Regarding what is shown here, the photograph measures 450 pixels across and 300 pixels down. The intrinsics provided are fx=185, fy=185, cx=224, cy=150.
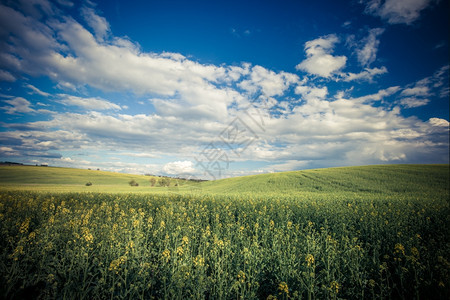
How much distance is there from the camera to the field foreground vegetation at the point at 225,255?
4.06 metres

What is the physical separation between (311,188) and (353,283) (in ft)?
100

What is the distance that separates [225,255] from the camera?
5.53 metres

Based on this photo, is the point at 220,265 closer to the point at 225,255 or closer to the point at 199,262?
the point at 225,255

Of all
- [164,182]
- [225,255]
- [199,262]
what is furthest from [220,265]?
→ [164,182]

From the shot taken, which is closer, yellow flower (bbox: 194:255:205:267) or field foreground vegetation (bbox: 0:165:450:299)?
field foreground vegetation (bbox: 0:165:450:299)

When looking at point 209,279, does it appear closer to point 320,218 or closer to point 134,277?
point 134,277

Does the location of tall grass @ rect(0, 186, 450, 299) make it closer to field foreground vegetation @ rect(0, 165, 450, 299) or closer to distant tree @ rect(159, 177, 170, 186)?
field foreground vegetation @ rect(0, 165, 450, 299)

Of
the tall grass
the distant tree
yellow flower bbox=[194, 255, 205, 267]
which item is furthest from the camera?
the distant tree

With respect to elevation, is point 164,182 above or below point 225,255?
below

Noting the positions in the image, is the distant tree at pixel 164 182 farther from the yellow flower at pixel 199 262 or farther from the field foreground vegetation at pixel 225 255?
the yellow flower at pixel 199 262

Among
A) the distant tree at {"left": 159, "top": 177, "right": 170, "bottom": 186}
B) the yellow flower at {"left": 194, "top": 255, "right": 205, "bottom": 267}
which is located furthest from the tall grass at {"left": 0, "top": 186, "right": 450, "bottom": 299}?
the distant tree at {"left": 159, "top": 177, "right": 170, "bottom": 186}

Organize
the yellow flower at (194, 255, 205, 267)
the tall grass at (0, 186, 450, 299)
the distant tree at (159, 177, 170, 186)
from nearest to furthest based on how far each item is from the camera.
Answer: the tall grass at (0, 186, 450, 299)
the yellow flower at (194, 255, 205, 267)
the distant tree at (159, 177, 170, 186)

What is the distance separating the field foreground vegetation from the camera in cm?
406

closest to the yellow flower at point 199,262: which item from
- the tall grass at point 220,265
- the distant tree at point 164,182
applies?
the tall grass at point 220,265
